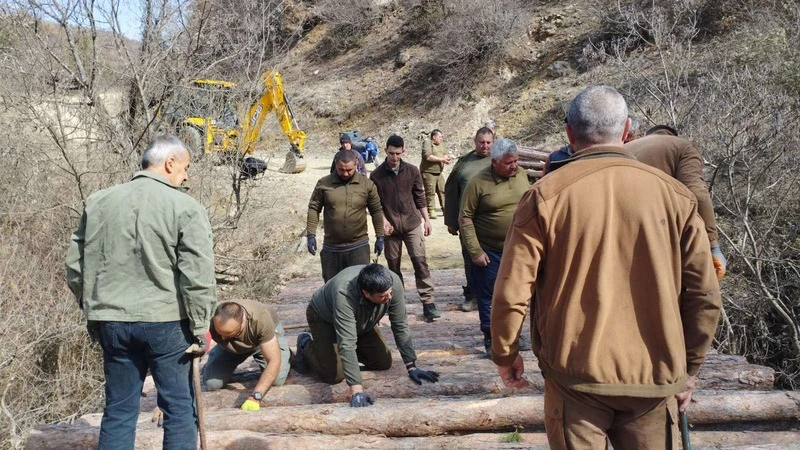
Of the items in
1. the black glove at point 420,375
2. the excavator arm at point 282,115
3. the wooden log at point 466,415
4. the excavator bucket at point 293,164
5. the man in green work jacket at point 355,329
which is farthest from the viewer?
the excavator bucket at point 293,164

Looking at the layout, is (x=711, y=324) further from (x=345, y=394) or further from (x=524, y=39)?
(x=524, y=39)

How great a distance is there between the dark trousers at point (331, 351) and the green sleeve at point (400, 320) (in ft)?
1.01

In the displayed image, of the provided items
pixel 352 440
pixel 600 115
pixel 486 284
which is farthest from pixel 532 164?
pixel 600 115

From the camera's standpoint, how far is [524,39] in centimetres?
2497

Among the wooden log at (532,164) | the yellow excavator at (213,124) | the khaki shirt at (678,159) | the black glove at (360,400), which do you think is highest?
the yellow excavator at (213,124)

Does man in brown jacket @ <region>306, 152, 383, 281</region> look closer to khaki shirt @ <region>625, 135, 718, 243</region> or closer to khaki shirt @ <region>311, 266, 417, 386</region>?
khaki shirt @ <region>311, 266, 417, 386</region>

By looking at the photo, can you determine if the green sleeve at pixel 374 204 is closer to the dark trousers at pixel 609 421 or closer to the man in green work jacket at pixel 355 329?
the man in green work jacket at pixel 355 329

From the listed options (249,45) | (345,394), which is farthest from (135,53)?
(345,394)

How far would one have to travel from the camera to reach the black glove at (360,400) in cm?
474

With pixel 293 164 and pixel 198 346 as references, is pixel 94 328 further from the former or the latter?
pixel 293 164

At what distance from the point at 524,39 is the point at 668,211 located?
941 inches

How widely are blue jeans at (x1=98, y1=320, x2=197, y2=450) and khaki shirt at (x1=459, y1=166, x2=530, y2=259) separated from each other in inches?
110

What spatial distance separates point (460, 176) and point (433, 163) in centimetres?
523

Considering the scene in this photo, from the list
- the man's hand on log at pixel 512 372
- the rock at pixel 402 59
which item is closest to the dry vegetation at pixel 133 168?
the man's hand on log at pixel 512 372
